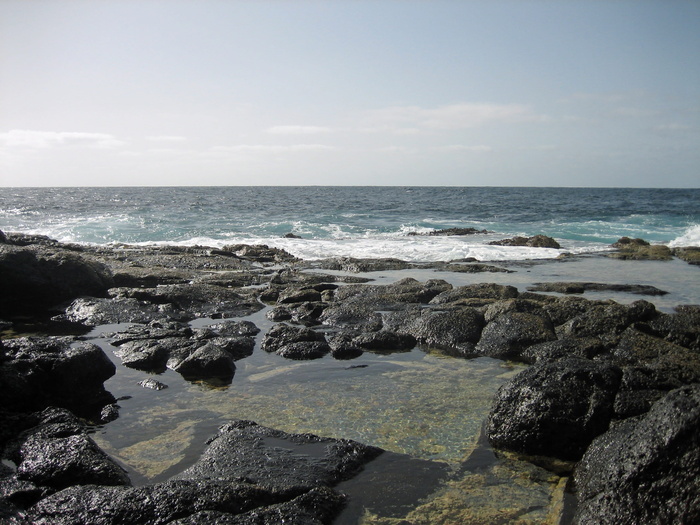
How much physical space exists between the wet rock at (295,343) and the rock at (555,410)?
12.3ft

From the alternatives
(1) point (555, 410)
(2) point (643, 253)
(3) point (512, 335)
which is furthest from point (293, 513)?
(2) point (643, 253)

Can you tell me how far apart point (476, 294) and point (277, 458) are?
8177mm

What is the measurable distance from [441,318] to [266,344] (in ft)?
11.0

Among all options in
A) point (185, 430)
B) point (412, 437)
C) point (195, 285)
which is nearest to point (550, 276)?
point (195, 285)

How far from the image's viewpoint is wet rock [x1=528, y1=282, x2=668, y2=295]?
45.8 ft

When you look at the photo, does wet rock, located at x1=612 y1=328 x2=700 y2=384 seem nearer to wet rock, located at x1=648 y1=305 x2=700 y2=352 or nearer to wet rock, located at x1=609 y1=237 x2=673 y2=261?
wet rock, located at x1=648 y1=305 x2=700 y2=352

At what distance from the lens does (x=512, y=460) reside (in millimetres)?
5453

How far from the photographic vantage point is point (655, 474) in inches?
157

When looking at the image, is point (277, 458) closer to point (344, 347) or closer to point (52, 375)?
point (52, 375)

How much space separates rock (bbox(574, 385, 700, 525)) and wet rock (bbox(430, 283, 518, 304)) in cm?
767

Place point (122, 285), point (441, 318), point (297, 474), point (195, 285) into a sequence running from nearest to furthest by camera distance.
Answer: point (297, 474)
point (441, 318)
point (195, 285)
point (122, 285)

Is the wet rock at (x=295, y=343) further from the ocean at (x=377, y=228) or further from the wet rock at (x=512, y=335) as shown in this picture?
the ocean at (x=377, y=228)

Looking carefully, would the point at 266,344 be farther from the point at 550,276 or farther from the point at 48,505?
the point at 550,276

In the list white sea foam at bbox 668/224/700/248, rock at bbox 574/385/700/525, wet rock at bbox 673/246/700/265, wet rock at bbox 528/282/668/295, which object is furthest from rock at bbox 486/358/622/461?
white sea foam at bbox 668/224/700/248
